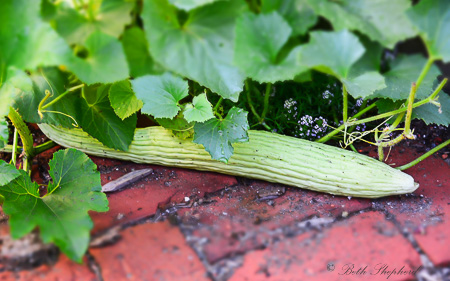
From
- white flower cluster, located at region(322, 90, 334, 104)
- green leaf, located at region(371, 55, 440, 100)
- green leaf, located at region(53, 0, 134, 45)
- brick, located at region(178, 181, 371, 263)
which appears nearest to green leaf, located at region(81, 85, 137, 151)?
brick, located at region(178, 181, 371, 263)

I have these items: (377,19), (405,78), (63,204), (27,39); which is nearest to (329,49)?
(377,19)

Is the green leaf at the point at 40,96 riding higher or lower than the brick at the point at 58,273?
higher

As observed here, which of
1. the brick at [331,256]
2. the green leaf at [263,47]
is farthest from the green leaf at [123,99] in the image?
the brick at [331,256]

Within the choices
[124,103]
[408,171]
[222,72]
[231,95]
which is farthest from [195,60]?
[408,171]

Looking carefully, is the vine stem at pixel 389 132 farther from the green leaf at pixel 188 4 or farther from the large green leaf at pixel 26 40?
the large green leaf at pixel 26 40

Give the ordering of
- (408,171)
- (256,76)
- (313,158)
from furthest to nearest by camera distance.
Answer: (408,171)
(313,158)
(256,76)

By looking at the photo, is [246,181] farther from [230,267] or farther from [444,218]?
[444,218]
